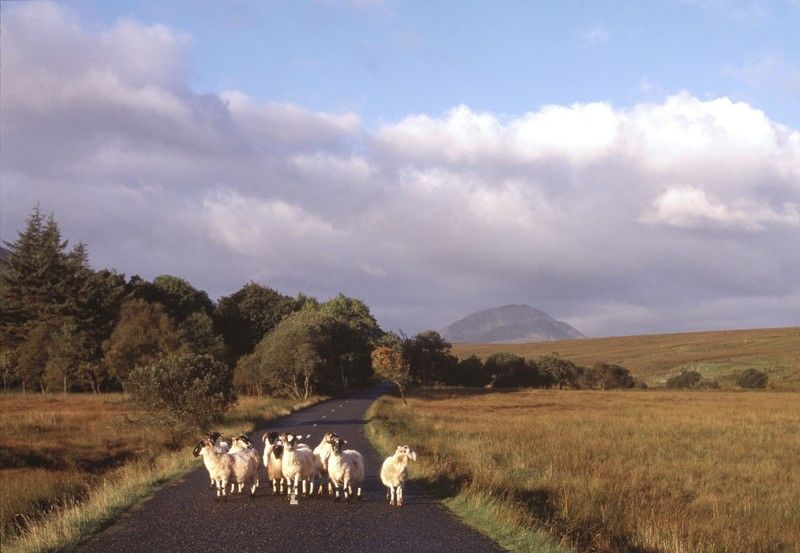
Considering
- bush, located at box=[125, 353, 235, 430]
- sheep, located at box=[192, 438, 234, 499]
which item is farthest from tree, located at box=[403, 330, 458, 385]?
sheep, located at box=[192, 438, 234, 499]

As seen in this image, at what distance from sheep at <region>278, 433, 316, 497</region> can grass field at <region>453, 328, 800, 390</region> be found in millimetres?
84721

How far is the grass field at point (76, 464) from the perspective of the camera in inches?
540

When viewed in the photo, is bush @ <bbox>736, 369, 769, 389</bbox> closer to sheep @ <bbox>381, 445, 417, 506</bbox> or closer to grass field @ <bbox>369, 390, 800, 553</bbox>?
grass field @ <bbox>369, 390, 800, 553</bbox>

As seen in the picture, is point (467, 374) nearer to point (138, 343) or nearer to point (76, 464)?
point (138, 343)

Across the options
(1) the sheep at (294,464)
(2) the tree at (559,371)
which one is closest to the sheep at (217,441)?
(1) the sheep at (294,464)

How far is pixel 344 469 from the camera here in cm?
1485

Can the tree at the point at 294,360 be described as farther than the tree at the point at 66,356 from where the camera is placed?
Yes

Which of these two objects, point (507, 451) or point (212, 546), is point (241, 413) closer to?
point (507, 451)

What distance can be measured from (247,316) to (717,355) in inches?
3377

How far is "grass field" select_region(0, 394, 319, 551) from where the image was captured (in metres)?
13.7

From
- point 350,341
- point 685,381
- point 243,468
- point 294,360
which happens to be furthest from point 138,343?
point 685,381

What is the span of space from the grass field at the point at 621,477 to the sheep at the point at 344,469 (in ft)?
6.52

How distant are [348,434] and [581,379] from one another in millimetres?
81750

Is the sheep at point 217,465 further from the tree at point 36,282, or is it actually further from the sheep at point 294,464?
the tree at point 36,282
